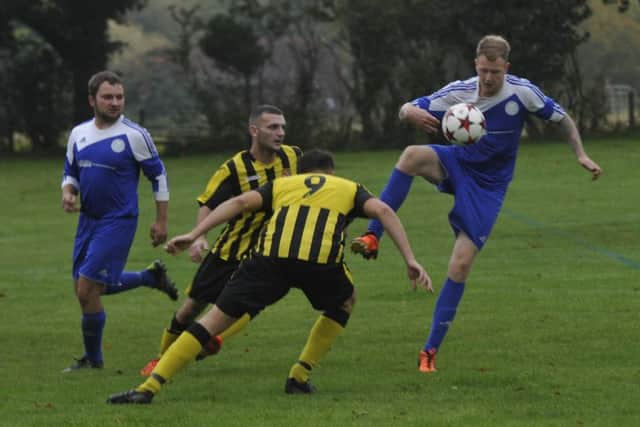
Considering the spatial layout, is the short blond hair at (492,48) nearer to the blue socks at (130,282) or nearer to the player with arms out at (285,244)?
the player with arms out at (285,244)

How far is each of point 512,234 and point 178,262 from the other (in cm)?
497

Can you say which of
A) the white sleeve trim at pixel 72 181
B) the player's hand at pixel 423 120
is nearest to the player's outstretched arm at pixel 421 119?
the player's hand at pixel 423 120

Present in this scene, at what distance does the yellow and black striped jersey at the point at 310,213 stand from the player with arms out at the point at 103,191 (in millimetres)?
2156

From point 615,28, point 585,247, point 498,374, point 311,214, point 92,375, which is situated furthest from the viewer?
point 615,28

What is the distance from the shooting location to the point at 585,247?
1855cm

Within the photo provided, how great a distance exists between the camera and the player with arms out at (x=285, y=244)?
8383mm

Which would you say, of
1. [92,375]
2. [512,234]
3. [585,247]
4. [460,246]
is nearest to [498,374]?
[460,246]

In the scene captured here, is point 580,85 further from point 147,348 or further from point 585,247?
point 147,348

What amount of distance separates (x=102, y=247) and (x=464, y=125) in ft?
9.10

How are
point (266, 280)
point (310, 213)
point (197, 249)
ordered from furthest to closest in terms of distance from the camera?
point (197, 249) < point (266, 280) < point (310, 213)

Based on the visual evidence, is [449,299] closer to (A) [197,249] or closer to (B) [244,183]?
(B) [244,183]

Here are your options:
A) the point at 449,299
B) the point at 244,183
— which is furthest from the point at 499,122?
the point at 244,183

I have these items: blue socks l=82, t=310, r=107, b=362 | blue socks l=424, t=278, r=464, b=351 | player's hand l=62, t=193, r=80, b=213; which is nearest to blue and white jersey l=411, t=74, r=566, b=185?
blue socks l=424, t=278, r=464, b=351

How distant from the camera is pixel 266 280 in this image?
853 centimetres
